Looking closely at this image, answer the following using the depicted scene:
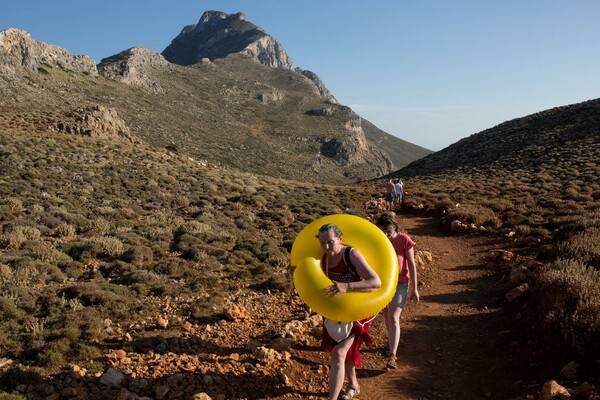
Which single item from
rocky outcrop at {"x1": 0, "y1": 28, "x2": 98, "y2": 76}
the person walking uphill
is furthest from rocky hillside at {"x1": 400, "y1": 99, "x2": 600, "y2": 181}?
rocky outcrop at {"x1": 0, "y1": 28, "x2": 98, "y2": 76}

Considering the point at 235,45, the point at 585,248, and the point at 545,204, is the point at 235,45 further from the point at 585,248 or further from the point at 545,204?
the point at 585,248

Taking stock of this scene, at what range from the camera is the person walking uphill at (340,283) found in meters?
3.96

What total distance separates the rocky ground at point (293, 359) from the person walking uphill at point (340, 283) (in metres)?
0.97

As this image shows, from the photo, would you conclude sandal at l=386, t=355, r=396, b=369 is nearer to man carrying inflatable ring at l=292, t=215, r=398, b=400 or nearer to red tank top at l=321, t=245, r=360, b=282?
man carrying inflatable ring at l=292, t=215, r=398, b=400

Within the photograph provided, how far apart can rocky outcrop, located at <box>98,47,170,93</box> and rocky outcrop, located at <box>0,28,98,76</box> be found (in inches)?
221

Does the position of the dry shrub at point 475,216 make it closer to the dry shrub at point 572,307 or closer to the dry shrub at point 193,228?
the dry shrub at point 572,307

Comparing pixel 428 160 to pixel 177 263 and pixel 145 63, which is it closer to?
pixel 177 263

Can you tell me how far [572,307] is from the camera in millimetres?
5445

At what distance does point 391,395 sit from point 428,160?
5174 cm

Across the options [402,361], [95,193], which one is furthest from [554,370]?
[95,193]

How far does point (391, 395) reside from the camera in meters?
5.04

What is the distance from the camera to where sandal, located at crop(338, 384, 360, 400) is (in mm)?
4805

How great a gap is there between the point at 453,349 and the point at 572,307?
1790mm

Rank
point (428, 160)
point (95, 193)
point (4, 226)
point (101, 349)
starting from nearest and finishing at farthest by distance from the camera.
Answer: point (101, 349) → point (4, 226) → point (95, 193) → point (428, 160)
